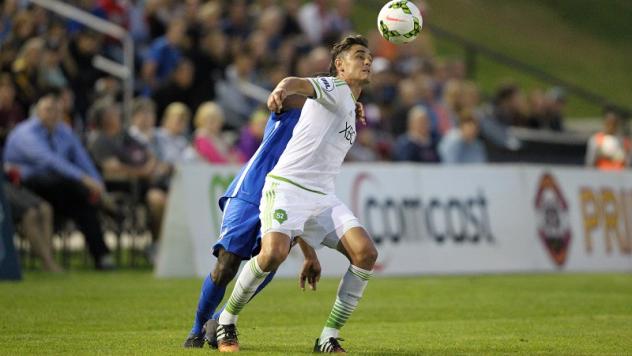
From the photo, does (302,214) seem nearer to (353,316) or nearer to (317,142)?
(317,142)

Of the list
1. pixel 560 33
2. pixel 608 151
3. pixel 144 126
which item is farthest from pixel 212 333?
pixel 560 33

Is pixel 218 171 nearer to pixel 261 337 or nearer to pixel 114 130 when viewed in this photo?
pixel 114 130

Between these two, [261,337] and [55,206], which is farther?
[55,206]

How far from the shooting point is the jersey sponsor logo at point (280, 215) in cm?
888

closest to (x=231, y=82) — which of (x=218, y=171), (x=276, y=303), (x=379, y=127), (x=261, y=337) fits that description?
(x=379, y=127)

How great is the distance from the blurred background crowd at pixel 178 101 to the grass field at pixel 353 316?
158 centimetres

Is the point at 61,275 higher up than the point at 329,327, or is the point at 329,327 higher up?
the point at 329,327

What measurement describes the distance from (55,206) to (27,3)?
4294 millimetres

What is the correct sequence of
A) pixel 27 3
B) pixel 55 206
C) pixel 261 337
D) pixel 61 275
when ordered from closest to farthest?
1. pixel 261 337
2. pixel 61 275
3. pixel 55 206
4. pixel 27 3

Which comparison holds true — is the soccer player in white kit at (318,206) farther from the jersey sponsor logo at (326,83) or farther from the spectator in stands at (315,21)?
the spectator in stands at (315,21)

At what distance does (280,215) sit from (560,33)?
140ft

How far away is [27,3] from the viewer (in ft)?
66.1

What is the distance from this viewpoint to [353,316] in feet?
39.8

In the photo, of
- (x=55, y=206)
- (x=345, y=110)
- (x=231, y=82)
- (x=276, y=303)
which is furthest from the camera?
(x=231, y=82)
